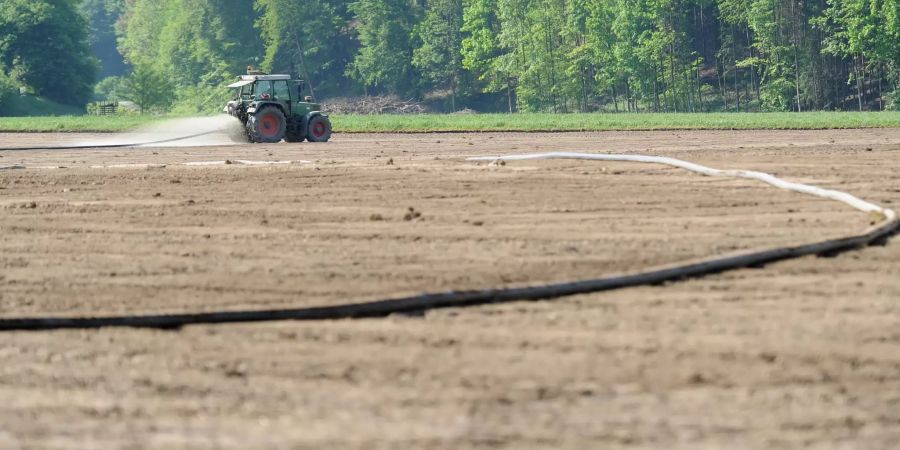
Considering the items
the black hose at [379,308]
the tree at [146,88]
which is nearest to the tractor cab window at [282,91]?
the black hose at [379,308]

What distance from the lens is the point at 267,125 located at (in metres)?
30.0

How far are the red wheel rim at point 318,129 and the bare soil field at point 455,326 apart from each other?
581 inches

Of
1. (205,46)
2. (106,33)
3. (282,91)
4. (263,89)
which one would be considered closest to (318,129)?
(282,91)

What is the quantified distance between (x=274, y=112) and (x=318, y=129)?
62.0 inches

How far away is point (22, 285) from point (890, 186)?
10.3 m

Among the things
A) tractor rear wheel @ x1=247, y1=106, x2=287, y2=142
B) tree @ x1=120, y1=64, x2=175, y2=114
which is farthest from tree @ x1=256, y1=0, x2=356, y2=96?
tractor rear wheel @ x1=247, y1=106, x2=287, y2=142

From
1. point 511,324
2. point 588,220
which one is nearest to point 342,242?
point 588,220

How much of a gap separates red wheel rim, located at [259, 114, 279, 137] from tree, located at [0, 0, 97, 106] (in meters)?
63.4

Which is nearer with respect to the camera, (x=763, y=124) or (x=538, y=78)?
(x=763, y=124)

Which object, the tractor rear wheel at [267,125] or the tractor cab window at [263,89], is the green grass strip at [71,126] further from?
the tractor rear wheel at [267,125]

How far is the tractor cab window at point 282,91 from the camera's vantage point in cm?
3015

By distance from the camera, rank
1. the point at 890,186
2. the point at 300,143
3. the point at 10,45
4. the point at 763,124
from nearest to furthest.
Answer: the point at 890,186
the point at 300,143
the point at 763,124
the point at 10,45

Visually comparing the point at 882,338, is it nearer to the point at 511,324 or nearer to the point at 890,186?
the point at 511,324

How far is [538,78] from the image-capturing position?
93500mm
